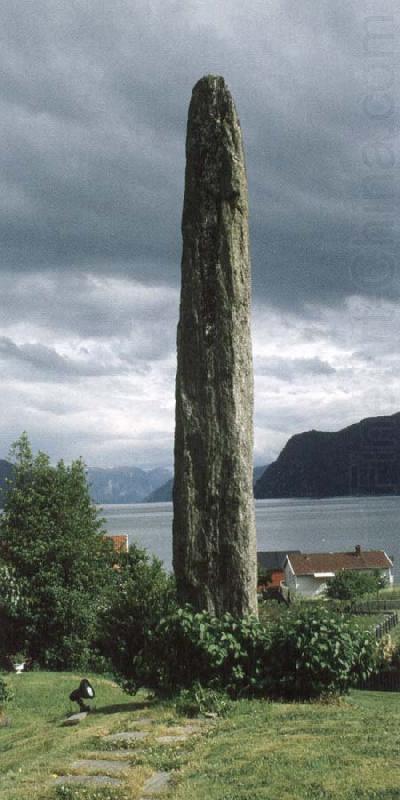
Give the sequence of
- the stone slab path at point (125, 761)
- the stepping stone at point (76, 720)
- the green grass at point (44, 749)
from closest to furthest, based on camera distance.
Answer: the stone slab path at point (125, 761), the green grass at point (44, 749), the stepping stone at point (76, 720)

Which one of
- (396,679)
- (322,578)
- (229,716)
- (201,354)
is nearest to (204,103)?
(201,354)

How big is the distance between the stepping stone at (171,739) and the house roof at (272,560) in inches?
2811

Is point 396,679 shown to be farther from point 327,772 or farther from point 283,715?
point 327,772

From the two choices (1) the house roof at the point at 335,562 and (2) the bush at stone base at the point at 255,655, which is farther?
(1) the house roof at the point at 335,562

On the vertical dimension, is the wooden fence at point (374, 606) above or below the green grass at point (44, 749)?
below

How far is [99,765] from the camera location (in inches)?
271

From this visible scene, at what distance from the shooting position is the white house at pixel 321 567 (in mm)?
71688

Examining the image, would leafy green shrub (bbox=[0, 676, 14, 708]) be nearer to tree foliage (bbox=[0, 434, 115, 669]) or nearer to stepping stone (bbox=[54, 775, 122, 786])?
tree foliage (bbox=[0, 434, 115, 669])

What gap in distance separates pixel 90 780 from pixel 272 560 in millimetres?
75865

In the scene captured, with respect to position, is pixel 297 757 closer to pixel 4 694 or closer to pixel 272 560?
pixel 4 694

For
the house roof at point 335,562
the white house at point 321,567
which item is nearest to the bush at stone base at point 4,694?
the white house at point 321,567

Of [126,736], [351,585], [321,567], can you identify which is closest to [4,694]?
[126,736]

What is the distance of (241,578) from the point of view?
32.6 ft

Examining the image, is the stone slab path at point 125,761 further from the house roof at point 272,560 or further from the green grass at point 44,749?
the house roof at point 272,560
